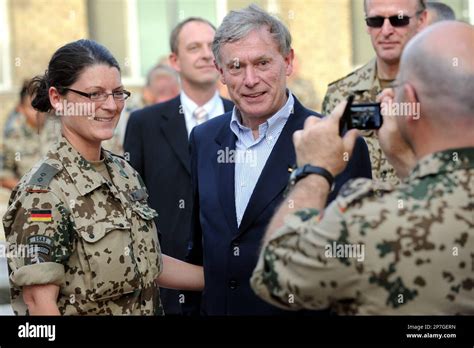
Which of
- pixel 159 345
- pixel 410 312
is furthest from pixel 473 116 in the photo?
pixel 159 345

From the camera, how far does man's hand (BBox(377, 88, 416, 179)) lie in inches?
139

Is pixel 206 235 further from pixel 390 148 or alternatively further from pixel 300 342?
pixel 390 148

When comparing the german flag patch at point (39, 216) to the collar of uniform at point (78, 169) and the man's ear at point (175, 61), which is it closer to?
the collar of uniform at point (78, 169)

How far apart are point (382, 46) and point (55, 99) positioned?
86.2 inches

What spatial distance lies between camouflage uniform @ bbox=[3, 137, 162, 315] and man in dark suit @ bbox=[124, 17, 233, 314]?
180 centimetres

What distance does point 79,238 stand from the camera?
421 cm

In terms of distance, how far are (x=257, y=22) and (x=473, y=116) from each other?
177cm

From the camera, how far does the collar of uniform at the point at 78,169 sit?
4.30 metres

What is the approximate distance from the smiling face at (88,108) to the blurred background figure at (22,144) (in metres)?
5.00

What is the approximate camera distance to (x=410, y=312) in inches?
129

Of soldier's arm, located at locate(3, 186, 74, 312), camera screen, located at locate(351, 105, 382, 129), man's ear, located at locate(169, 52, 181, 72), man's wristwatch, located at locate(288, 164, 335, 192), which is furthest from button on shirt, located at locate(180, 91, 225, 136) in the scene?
man's wristwatch, located at locate(288, 164, 335, 192)

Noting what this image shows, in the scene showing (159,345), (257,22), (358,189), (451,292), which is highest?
(257,22)

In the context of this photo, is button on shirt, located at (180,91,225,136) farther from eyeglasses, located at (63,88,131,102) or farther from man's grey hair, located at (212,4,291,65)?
eyeglasses, located at (63,88,131,102)

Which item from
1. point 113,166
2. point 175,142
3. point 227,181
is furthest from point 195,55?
point 113,166
